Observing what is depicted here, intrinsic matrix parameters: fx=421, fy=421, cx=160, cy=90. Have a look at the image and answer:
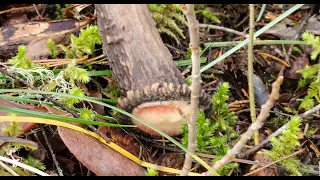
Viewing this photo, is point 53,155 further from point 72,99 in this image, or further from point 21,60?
point 21,60

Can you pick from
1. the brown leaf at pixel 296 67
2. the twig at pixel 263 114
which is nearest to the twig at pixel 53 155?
the twig at pixel 263 114

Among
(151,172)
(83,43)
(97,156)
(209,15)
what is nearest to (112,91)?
(83,43)

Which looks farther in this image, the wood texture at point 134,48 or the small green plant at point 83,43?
the small green plant at point 83,43

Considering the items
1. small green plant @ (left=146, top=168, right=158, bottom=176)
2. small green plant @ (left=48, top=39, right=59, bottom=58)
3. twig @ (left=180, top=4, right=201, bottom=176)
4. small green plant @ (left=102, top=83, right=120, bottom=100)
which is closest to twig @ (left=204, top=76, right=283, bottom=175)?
twig @ (left=180, top=4, right=201, bottom=176)

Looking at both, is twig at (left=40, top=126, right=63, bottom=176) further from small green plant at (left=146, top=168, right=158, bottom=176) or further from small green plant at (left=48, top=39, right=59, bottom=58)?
small green plant at (left=48, top=39, right=59, bottom=58)

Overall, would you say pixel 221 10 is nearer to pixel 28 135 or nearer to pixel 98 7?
pixel 98 7

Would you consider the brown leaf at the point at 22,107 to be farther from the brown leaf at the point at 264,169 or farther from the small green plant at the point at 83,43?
the brown leaf at the point at 264,169

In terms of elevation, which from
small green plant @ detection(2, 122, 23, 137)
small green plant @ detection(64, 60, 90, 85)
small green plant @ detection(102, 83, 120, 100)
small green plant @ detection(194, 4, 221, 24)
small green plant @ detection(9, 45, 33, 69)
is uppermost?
small green plant @ detection(194, 4, 221, 24)
